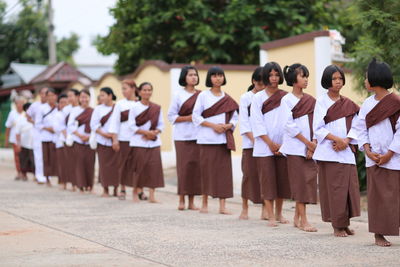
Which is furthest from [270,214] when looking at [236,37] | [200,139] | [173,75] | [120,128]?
[236,37]

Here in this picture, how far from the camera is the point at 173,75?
18781 millimetres

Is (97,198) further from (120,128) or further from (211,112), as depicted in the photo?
(211,112)

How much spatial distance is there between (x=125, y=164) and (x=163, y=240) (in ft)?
17.9

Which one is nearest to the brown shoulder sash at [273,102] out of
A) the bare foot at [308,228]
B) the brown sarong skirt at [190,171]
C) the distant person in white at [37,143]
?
the bare foot at [308,228]

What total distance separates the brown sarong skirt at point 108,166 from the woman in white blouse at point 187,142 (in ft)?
8.62

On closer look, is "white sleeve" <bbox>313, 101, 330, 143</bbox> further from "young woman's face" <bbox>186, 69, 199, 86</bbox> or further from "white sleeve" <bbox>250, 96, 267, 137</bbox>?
"young woman's face" <bbox>186, 69, 199, 86</bbox>

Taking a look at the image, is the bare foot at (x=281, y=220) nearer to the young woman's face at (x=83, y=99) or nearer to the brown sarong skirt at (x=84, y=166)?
the brown sarong skirt at (x=84, y=166)

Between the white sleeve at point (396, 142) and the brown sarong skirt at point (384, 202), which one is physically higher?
the white sleeve at point (396, 142)

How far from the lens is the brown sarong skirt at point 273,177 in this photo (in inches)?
388

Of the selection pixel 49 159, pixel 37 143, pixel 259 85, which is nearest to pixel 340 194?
pixel 259 85

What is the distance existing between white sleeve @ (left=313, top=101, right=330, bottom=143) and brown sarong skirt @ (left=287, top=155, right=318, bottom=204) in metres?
0.56

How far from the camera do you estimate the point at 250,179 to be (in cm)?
1045

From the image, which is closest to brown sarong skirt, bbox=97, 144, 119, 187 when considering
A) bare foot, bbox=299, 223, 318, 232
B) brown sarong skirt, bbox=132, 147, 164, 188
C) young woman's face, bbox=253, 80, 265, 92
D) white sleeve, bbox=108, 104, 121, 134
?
white sleeve, bbox=108, 104, 121, 134

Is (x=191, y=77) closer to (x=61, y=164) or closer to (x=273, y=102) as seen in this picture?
(x=273, y=102)
